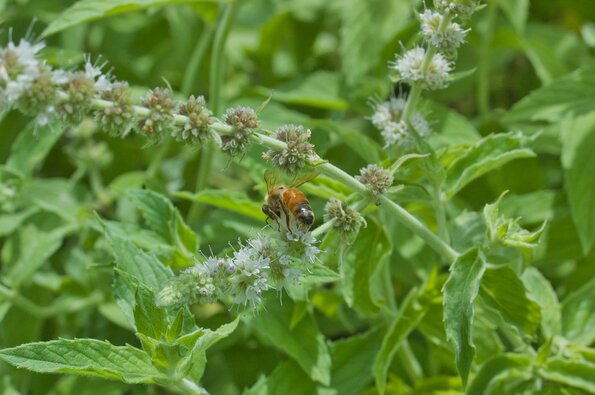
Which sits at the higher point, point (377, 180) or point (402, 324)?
point (377, 180)

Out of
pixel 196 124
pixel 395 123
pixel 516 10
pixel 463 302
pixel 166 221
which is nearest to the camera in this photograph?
pixel 196 124

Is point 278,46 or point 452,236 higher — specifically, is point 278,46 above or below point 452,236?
above

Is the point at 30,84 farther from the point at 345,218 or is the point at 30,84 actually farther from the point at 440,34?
the point at 440,34

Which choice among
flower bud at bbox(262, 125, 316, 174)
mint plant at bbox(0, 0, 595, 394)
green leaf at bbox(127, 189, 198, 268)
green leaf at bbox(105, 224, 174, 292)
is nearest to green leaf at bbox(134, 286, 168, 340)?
mint plant at bbox(0, 0, 595, 394)

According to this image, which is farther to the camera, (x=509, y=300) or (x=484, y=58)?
(x=484, y=58)

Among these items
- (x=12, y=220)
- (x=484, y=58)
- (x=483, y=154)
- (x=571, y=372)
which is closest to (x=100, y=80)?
(x=483, y=154)

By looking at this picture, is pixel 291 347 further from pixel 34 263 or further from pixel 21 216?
pixel 21 216

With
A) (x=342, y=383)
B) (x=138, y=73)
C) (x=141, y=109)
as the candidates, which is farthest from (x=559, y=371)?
(x=138, y=73)

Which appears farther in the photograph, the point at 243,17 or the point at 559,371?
the point at 243,17
